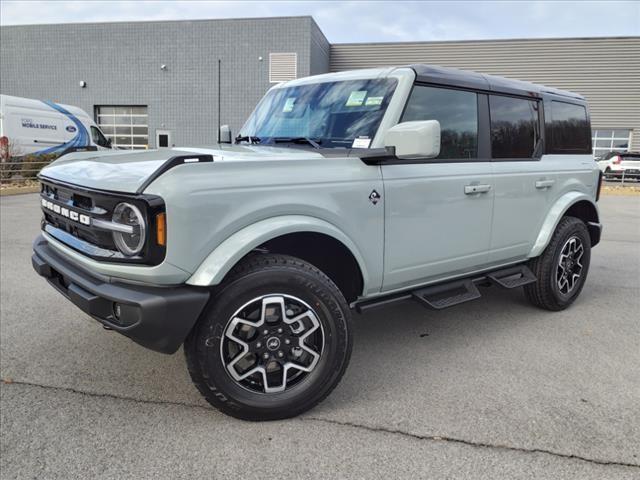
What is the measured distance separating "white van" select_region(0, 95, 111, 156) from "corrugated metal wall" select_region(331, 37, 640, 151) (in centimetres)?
1601

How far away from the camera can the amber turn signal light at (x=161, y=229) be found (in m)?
2.32

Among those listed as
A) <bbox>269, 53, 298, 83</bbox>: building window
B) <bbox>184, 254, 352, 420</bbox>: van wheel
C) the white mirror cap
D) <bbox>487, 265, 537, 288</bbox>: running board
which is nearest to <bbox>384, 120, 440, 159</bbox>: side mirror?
<bbox>184, 254, 352, 420</bbox>: van wheel

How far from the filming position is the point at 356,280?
10.4ft

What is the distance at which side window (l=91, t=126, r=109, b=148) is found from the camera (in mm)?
20223

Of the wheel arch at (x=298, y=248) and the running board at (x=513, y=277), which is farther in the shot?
the running board at (x=513, y=277)

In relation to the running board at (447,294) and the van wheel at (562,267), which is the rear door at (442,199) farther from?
the van wheel at (562,267)

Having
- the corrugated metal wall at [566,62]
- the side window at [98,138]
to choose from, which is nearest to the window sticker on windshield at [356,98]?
the side window at [98,138]

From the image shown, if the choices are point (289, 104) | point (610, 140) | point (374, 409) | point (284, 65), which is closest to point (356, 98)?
point (289, 104)

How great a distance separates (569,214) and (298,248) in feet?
10.1

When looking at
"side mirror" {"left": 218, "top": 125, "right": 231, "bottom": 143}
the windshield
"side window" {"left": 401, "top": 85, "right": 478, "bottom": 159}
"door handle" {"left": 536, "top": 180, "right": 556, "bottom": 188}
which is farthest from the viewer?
"side mirror" {"left": 218, "top": 125, "right": 231, "bottom": 143}

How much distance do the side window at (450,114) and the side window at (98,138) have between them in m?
A: 19.1

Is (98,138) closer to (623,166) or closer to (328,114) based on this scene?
(328,114)

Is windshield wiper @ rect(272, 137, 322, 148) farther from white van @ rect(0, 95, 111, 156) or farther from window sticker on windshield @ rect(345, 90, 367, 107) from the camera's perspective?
white van @ rect(0, 95, 111, 156)

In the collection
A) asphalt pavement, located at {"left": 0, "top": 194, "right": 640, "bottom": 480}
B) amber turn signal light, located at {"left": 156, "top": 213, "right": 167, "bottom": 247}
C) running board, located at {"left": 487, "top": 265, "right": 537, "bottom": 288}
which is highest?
amber turn signal light, located at {"left": 156, "top": 213, "right": 167, "bottom": 247}
